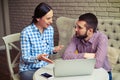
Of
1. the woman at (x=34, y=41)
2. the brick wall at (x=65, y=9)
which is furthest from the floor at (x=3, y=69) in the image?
the woman at (x=34, y=41)

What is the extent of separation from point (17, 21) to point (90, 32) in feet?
10.2

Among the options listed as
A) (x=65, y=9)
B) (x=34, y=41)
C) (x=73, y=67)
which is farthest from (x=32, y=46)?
(x=65, y=9)

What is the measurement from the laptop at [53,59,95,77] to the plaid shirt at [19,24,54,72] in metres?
0.47

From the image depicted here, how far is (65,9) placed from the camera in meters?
3.55

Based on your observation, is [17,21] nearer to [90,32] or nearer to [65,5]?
[65,5]

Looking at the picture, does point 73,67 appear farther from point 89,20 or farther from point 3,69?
point 3,69

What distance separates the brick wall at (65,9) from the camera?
2.95 metres

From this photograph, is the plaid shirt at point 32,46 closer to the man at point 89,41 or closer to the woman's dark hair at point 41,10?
the woman's dark hair at point 41,10

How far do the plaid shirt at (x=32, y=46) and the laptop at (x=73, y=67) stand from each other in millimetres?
465

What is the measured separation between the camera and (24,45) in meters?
1.93

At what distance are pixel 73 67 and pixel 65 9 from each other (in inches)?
88.2

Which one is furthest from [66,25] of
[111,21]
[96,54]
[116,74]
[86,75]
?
[86,75]

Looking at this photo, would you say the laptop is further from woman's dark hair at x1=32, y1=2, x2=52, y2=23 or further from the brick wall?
the brick wall

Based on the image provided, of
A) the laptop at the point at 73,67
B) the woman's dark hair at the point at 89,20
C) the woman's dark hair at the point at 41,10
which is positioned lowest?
the laptop at the point at 73,67
